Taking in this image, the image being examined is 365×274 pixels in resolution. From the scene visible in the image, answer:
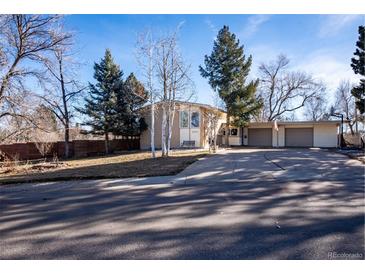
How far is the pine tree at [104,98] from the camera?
75.8 feet

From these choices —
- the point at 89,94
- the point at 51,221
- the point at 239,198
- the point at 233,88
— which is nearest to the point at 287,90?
the point at 233,88

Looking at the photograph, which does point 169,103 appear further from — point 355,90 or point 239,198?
point 355,90

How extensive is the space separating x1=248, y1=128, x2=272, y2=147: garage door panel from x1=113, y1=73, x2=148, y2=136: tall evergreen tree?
12.1 metres

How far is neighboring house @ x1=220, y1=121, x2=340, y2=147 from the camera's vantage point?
24969mm

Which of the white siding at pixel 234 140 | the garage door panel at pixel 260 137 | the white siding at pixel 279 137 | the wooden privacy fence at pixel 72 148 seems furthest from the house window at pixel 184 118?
the white siding at pixel 279 137

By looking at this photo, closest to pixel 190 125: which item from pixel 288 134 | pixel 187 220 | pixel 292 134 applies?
pixel 288 134

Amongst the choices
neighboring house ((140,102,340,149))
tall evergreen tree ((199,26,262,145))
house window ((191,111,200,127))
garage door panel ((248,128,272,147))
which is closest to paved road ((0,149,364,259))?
neighboring house ((140,102,340,149))

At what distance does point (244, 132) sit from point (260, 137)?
6.04ft

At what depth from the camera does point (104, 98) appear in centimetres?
2339

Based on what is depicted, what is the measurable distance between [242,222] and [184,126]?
63.8ft

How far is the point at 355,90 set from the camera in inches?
703

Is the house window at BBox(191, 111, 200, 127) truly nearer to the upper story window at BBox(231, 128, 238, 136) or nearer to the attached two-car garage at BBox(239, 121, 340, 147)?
the upper story window at BBox(231, 128, 238, 136)

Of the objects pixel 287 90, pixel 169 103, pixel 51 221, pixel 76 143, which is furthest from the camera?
pixel 287 90

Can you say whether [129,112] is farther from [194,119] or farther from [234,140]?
[234,140]
